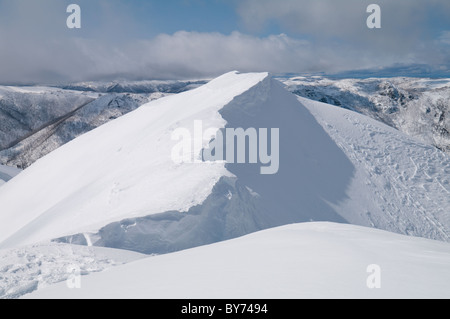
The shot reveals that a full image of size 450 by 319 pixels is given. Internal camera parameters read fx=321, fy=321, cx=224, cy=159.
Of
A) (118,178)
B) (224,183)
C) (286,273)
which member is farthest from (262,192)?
(286,273)

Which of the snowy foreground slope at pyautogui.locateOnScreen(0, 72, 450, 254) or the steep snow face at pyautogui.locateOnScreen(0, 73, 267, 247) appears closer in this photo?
the snowy foreground slope at pyautogui.locateOnScreen(0, 72, 450, 254)

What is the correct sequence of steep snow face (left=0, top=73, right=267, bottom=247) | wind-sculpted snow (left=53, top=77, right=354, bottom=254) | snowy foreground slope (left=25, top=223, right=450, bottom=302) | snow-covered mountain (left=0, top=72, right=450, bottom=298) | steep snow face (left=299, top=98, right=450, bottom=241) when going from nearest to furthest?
snowy foreground slope (left=25, top=223, right=450, bottom=302)
snow-covered mountain (left=0, top=72, right=450, bottom=298)
wind-sculpted snow (left=53, top=77, right=354, bottom=254)
steep snow face (left=0, top=73, right=267, bottom=247)
steep snow face (left=299, top=98, right=450, bottom=241)

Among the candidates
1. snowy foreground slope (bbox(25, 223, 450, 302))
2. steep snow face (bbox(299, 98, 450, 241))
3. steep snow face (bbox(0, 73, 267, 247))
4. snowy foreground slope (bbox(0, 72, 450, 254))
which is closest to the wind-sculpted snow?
snowy foreground slope (bbox(0, 72, 450, 254))

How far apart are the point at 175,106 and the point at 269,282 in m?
18.6

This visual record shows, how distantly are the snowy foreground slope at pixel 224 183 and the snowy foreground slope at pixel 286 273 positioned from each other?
2.94 m

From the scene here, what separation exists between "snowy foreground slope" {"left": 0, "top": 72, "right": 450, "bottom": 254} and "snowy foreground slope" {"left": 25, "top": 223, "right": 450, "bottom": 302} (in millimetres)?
2939

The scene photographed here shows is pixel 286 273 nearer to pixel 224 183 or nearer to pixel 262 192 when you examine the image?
pixel 224 183

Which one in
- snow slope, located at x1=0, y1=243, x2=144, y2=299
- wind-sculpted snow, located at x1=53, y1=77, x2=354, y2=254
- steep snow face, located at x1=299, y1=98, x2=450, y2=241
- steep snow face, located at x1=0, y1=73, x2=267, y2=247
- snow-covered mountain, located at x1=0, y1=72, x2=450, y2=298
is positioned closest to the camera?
snow-covered mountain, located at x1=0, y1=72, x2=450, y2=298

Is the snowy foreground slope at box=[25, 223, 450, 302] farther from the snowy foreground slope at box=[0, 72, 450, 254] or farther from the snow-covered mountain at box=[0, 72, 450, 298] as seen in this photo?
the snowy foreground slope at box=[0, 72, 450, 254]

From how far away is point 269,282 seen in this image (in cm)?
377

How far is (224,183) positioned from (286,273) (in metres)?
5.85

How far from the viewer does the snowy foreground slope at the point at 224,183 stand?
345 inches

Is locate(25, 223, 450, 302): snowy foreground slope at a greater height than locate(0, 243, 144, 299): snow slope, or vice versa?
locate(25, 223, 450, 302): snowy foreground slope

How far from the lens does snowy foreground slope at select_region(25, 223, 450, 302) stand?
11.5ft
